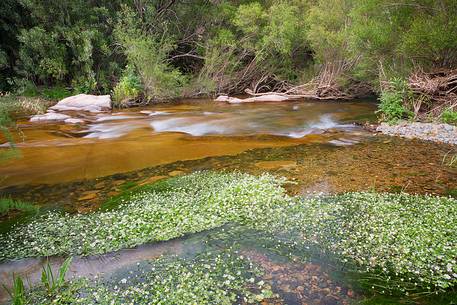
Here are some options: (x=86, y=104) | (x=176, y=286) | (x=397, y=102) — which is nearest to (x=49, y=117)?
(x=86, y=104)

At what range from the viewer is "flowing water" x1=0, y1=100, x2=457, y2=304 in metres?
5.92

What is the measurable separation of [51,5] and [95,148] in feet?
60.9

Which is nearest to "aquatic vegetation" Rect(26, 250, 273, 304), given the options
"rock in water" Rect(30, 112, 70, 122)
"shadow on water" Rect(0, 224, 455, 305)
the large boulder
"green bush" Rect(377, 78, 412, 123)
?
"shadow on water" Rect(0, 224, 455, 305)

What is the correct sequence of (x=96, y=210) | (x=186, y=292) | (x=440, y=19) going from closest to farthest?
(x=186, y=292) → (x=96, y=210) → (x=440, y=19)

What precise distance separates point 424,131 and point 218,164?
8.72 meters

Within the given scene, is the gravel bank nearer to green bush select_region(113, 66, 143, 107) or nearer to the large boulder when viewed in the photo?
the large boulder

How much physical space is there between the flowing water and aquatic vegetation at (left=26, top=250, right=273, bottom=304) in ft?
1.02

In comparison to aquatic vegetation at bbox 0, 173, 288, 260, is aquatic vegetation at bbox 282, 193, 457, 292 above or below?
below

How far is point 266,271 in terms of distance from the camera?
5746 millimetres

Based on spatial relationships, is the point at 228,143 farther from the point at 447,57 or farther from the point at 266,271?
the point at 447,57

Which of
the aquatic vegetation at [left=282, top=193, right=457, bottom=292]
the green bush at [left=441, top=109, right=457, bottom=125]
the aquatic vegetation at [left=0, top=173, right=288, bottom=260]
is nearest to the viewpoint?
the aquatic vegetation at [left=282, top=193, right=457, bottom=292]

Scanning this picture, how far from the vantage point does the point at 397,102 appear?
667 inches

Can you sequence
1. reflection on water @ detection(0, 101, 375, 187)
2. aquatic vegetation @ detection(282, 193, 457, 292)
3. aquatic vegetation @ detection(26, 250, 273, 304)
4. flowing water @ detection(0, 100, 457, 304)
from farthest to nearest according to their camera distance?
reflection on water @ detection(0, 101, 375, 187) → flowing water @ detection(0, 100, 457, 304) → aquatic vegetation @ detection(282, 193, 457, 292) → aquatic vegetation @ detection(26, 250, 273, 304)

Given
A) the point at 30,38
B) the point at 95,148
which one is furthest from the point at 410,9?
the point at 30,38
